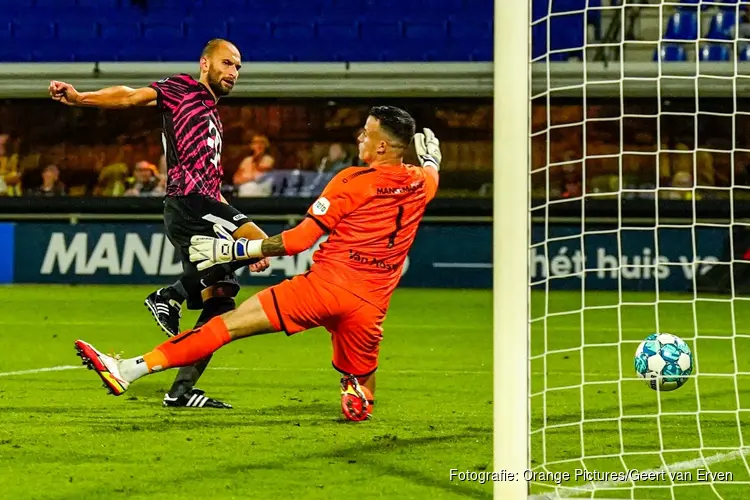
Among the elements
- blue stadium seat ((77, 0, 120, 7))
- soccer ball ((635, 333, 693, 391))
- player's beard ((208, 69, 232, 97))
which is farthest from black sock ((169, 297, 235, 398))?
blue stadium seat ((77, 0, 120, 7))

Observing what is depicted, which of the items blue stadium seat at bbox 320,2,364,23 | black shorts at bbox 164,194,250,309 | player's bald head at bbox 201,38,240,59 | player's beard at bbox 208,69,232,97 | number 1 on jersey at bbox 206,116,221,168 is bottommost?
black shorts at bbox 164,194,250,309

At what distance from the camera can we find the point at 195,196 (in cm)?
639

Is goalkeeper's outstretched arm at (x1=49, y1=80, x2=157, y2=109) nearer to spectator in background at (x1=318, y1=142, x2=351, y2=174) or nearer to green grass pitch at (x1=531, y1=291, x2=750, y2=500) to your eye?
green grass pitch at (x1=531, y1=291, x2=750, y2=500)

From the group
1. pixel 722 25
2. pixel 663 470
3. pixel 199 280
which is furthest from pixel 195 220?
pixel 722 25

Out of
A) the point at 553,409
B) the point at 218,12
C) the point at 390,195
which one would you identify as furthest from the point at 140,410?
the point at 218,12

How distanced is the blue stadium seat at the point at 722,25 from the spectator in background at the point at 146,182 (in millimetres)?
7217

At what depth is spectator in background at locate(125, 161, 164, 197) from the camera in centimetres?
1609

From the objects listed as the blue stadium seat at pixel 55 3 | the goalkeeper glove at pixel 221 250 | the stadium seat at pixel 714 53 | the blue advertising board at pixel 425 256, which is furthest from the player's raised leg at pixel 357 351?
the blue stadium seat at pixel 55 3

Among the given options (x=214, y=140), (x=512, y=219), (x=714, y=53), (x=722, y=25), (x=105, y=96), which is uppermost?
(x=722, y=25)

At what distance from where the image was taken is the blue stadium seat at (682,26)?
1573 centimetres

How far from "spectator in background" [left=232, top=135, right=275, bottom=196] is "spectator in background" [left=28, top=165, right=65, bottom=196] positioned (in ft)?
7.76

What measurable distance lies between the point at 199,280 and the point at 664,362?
2415mm

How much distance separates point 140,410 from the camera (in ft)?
20.2

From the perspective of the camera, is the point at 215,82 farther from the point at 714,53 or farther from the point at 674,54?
the point at 714,53
